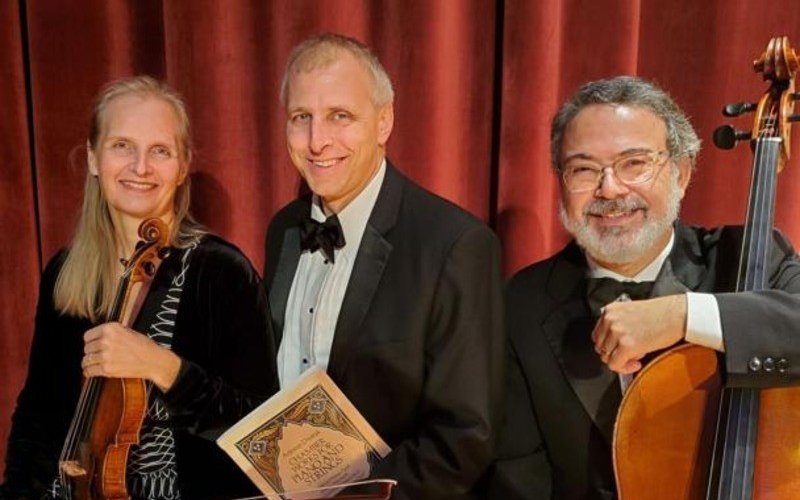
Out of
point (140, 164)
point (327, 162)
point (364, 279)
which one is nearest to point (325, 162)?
point (327, 162)

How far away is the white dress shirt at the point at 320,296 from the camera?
5.28 feet

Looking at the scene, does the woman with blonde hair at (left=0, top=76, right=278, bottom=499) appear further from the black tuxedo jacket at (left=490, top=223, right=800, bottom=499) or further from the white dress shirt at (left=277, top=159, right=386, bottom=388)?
the black tuxedo jacket at (left=490, top=223, right=800, bottom=499)

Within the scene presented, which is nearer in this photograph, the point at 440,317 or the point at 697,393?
the point at 697,393

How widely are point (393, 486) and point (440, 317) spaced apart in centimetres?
33

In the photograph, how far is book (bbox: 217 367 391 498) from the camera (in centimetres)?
146

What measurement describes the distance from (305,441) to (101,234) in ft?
2.25

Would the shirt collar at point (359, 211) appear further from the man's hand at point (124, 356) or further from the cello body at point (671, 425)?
the cello body at point (671, 425)

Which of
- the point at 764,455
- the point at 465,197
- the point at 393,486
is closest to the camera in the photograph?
the point at 764,455

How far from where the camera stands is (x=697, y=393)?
1.24 meters

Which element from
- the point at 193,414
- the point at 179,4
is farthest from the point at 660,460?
the point at 179,4

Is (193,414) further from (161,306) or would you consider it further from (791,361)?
(791,361)

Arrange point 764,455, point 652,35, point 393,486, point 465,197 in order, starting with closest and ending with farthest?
1. point 764,455
2. point 393,486
3. point 652,35
4. point 465,197

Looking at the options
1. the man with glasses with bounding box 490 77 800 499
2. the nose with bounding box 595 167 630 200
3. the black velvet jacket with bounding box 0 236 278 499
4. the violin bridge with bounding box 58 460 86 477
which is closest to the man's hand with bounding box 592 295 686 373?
the man with glasses with bounding box 490 77 800 499

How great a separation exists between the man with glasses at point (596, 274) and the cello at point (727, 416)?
0.19 m
